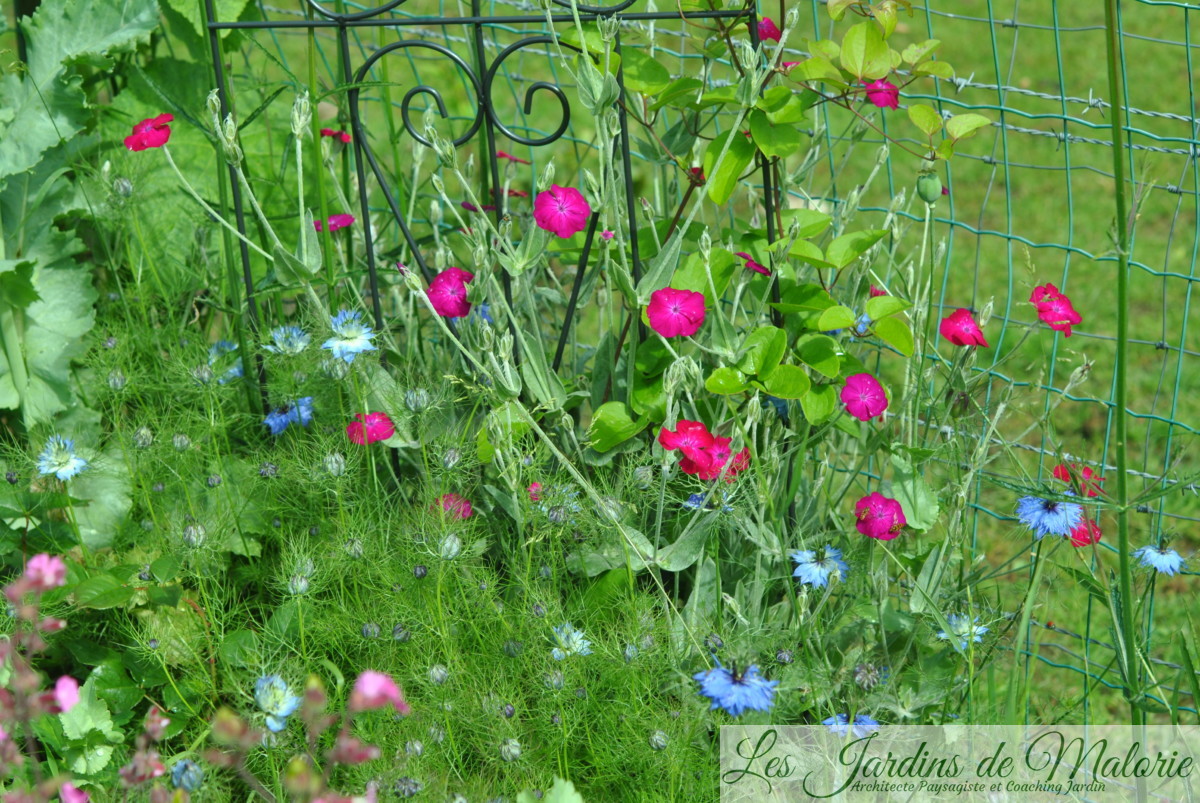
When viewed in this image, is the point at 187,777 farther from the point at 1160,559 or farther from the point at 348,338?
the point at 1160,559

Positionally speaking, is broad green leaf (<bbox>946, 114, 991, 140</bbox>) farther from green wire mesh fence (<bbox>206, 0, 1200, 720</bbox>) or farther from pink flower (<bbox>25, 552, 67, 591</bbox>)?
pink flower (<bbox>25, 552, 67, 591</bbox>)

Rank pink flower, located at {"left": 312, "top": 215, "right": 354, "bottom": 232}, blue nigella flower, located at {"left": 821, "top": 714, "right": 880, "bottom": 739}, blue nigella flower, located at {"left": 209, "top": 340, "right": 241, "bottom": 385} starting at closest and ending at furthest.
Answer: blue nigella flower, located at {"left": 821, "top": 714, "right": 880, "bottom": 739}
blue nigella flower, located at {"left": 209, "top": 340, "right": 241, "bottom": 385}
pink flower, located at {"left": 312, "top": 215, "right": 354, "bottom": 232}

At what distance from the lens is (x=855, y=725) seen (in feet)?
4.84

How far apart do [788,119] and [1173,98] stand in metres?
3.60

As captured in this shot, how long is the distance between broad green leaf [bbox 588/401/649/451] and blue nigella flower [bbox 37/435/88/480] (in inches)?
31.3

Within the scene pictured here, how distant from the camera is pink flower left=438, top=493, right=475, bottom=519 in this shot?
5.66ft

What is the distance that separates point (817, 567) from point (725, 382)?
30 centimetres

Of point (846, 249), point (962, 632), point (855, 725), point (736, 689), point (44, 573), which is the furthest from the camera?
point (846, 249)

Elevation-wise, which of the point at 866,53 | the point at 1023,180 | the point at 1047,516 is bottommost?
the point at 1023,180

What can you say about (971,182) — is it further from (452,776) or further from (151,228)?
(452,776)

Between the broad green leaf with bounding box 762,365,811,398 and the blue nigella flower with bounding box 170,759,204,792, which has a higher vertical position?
the broad green leaf with bounding box 762,365,811,398

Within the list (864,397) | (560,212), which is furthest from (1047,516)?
(560,212)

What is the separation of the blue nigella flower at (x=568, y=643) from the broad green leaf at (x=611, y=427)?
31cm

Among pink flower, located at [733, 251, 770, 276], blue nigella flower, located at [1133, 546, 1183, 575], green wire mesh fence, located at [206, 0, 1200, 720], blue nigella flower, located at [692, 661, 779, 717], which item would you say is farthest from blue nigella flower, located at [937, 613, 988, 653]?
pink flower, located at [733, 251, 770, 276]
